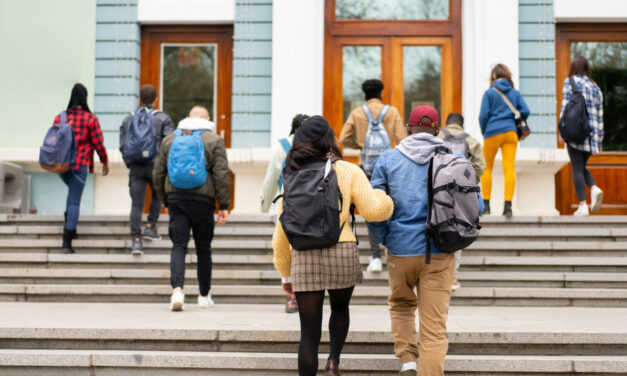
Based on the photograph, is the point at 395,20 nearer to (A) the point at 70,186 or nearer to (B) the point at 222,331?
(A) the point at 70,186

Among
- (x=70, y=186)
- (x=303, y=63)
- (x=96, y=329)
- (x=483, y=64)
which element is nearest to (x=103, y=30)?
(x=303, y=63)

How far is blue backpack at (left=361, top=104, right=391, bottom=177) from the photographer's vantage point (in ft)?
25.0

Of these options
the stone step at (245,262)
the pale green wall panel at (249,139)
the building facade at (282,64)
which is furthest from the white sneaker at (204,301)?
the pale green wall panel at (249,139)

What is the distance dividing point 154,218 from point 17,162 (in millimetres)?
4135

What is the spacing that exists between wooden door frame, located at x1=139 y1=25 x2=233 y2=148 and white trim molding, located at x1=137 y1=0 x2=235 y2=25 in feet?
0.99

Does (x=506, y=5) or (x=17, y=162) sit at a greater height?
(x=506, y=5)

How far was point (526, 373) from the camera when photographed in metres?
4.86

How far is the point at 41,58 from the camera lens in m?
11.8

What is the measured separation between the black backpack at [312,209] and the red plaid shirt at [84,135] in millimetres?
4926

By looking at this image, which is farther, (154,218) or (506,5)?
(506,5)

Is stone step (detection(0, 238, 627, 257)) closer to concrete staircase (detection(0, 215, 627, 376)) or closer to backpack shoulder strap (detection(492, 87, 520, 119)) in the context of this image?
concrete staircase (detection(0, 215, 627, 376))

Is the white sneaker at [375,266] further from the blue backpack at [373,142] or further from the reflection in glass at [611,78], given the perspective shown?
the reflection in glass at [611,78]

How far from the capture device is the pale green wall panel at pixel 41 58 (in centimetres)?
1171

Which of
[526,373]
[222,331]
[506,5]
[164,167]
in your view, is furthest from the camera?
[506,5]
